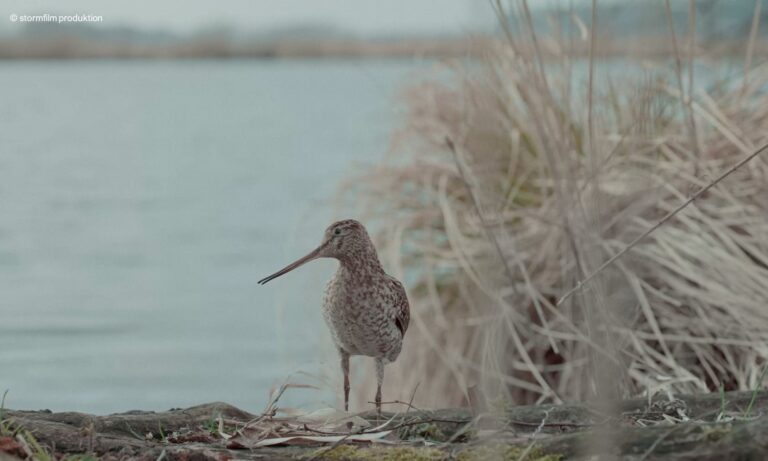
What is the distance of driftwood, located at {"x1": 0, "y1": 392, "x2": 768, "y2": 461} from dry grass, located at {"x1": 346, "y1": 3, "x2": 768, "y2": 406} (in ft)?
4.87

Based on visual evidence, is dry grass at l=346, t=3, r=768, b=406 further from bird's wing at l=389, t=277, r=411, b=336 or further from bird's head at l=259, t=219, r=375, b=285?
bird's head at l=259, t=219, r=375, b=285

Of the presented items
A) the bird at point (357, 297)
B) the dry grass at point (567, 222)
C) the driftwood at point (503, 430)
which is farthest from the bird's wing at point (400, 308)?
the dry grass at point (567, 222)

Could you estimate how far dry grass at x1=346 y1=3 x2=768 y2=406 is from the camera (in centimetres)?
450

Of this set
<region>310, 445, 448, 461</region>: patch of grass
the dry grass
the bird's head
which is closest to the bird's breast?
the bird's head

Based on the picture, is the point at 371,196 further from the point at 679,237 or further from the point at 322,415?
the point at 322,415

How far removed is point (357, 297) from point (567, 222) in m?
1.58

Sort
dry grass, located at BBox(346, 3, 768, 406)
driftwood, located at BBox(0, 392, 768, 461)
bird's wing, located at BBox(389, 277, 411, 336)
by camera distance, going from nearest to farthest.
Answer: driftwood, located at BBox(0, 392, 768, 461), bird's wing, located at BBox(389, 277, 411, 336), dry grass, located at BBox(346, 3, 768, 406)

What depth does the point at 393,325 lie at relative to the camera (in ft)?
9.87

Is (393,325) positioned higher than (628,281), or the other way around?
(628,281)

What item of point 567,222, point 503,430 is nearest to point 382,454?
point 503,430

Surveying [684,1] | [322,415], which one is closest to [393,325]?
[322,415]

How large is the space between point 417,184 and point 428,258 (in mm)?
561

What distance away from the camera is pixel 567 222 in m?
4.28

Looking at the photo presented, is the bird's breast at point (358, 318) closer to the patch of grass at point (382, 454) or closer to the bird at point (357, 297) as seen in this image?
the bird at point (357, 297)
